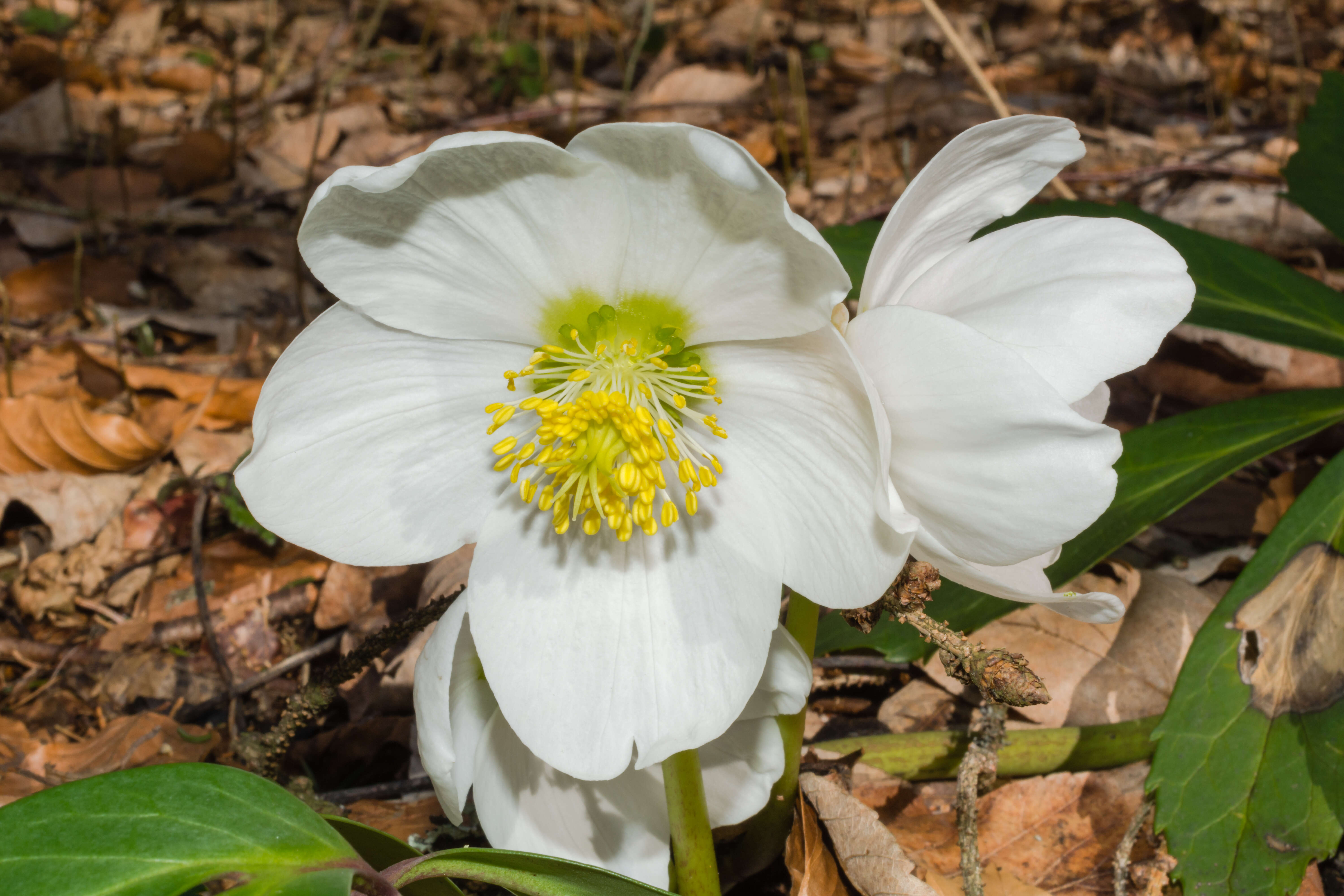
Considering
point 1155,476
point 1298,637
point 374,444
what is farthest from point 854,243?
point 374,444

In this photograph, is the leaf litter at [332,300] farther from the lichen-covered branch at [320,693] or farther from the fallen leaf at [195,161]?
the lichen-covered branch at [320,693]

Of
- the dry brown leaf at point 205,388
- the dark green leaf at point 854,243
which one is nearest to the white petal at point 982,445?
the dark green leaf at point 854,243

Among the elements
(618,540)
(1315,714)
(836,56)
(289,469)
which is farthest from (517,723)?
(836,56)

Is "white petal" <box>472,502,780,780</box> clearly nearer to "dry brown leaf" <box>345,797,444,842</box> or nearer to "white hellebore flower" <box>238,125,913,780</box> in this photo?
"white hellebore flower" <box>238,125,913,780</box>

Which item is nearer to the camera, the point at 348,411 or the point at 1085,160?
the point at 348,411

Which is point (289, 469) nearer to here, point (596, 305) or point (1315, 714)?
point (596, 305)

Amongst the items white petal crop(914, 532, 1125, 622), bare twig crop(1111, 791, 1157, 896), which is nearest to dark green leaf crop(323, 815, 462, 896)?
white petal crop(914, 532, 1125, 622)

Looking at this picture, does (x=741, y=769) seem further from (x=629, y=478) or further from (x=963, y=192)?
(x=963, y=192)
